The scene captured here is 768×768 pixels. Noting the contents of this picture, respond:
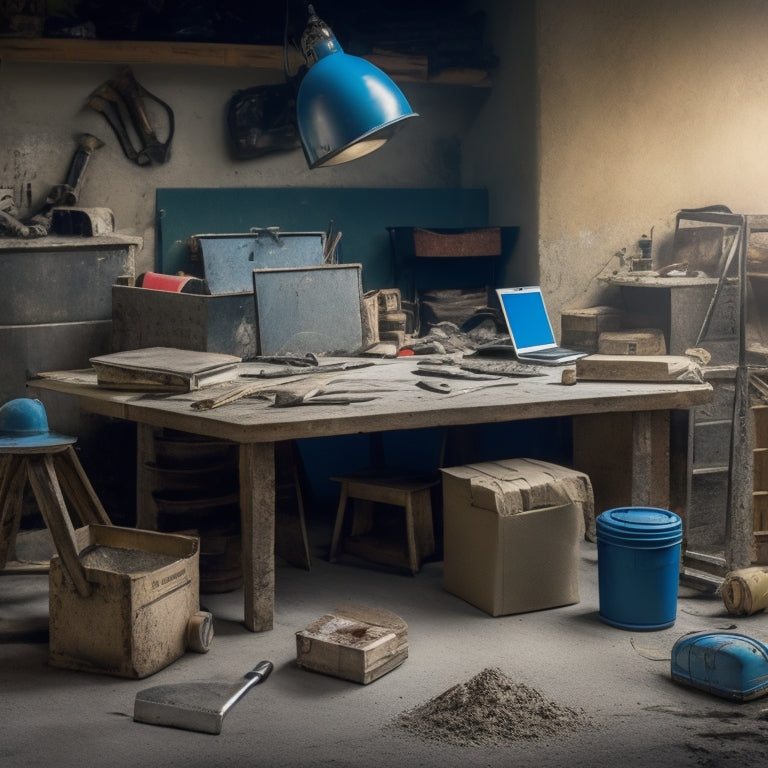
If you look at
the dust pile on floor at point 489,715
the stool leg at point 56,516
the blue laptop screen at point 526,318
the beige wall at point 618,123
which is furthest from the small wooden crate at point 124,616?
the beige wall at point 618,123

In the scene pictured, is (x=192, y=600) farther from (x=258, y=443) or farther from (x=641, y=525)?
(x=641, y=525)

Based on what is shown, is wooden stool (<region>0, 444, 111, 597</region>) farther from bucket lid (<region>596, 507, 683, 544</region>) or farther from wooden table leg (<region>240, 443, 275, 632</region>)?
bucket lid (<region>596, 507, 683, 544</region>)

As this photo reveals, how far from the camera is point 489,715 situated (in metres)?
3.32

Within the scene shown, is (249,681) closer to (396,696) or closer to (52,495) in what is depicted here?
(396,696)

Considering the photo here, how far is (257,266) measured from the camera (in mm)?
5672

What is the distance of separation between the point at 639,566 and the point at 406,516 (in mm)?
1140

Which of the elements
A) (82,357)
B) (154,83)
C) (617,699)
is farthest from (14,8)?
(617,699)

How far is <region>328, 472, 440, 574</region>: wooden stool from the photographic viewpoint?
190 inches

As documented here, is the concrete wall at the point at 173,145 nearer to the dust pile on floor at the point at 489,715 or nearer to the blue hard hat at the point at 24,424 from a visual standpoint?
the blue hard hat at the point at 24,424

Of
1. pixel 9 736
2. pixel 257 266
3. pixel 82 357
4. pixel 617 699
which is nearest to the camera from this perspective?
pixel 9 736

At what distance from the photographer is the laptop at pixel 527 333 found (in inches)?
202

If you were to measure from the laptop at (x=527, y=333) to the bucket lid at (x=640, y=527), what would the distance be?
111 centimetres

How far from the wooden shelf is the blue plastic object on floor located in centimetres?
401

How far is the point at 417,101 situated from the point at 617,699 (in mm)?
4409
